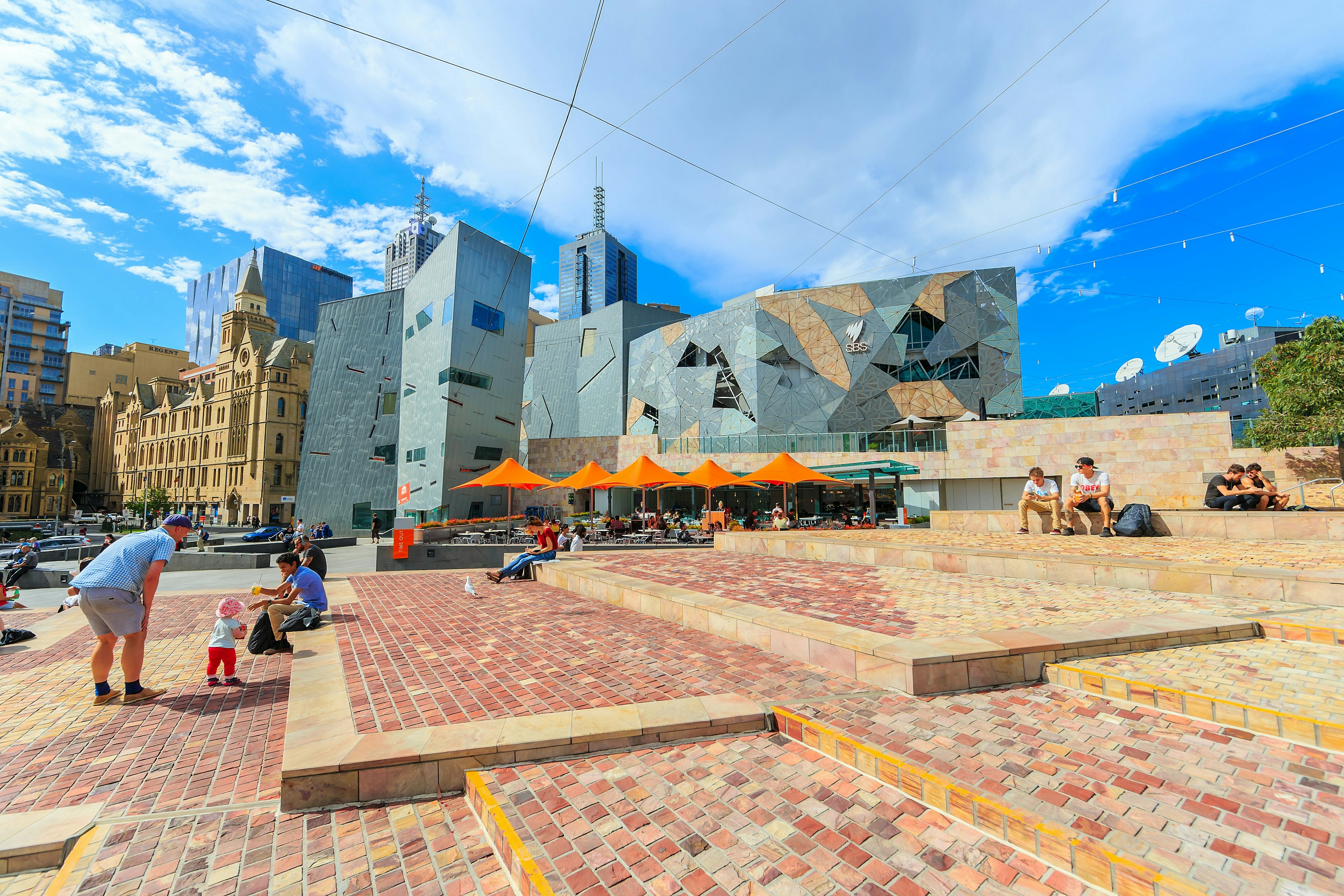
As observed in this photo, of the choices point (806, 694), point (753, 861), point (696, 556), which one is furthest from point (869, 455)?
point (753, 861)

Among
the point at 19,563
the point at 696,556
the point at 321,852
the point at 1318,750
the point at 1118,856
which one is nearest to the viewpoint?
the point at 1118,856

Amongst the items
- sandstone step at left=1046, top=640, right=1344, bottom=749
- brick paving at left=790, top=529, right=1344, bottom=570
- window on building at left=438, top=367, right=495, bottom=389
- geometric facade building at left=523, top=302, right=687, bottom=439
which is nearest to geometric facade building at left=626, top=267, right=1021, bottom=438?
geometric facade building at left=523, top=302, right=687, bottom=439

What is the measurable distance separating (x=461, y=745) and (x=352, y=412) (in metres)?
41.6

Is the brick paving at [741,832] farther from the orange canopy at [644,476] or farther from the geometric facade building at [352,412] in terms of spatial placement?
the geometric facade building at [352,412]

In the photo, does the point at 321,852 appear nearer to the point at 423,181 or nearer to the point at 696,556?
the point at 696,556

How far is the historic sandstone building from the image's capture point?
54.4 m

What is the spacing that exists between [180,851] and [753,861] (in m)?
2.70

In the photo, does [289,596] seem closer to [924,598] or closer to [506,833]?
[506,833]

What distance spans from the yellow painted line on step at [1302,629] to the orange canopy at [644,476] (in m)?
14.6

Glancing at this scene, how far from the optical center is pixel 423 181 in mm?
127188

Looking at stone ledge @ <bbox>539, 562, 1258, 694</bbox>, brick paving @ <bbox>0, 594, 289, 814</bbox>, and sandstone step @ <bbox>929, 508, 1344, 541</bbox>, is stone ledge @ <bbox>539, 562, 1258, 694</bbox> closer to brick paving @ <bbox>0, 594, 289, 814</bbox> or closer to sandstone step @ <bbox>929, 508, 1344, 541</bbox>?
brick paving @ <bbox>0, 594, 289, 814</bbox>

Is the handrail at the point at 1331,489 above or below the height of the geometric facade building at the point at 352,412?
below

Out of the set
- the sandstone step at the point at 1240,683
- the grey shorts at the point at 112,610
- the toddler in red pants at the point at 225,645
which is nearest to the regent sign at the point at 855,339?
the sandstone step at the point at 1240,683

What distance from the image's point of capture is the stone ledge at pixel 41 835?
2639 millimetres
